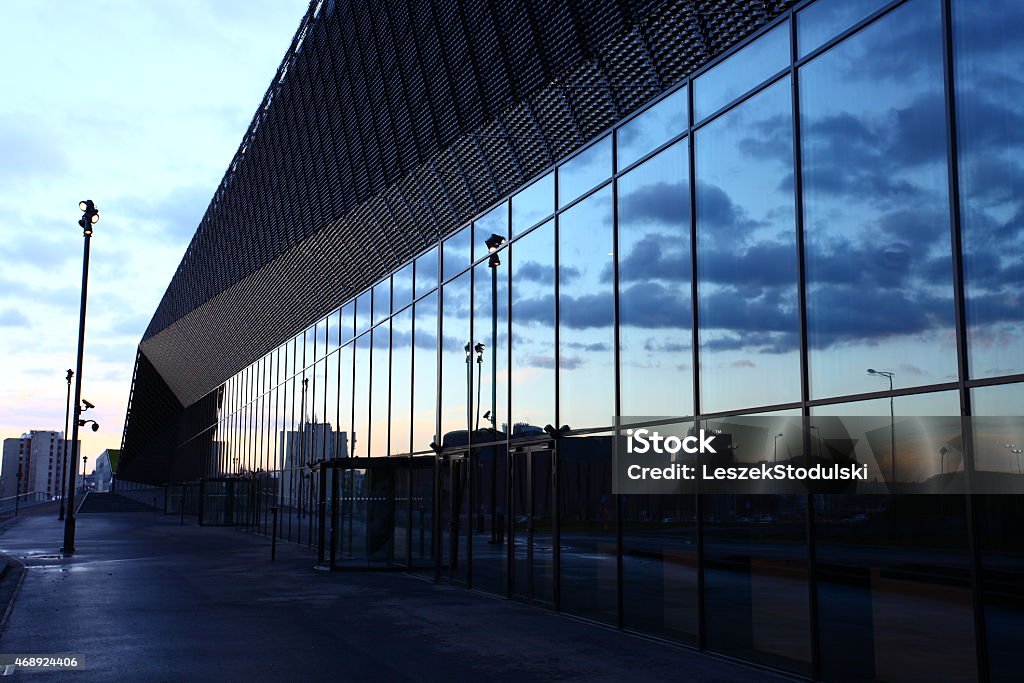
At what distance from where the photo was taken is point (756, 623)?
1139 centimetres

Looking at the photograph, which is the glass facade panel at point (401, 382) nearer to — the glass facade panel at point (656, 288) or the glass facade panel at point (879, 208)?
the glass facade panel at point (656, 288)

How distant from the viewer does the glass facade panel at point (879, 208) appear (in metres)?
9.51

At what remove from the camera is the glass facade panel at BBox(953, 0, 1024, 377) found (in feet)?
28.5

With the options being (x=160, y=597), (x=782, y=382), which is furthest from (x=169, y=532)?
(x=782, y=382)

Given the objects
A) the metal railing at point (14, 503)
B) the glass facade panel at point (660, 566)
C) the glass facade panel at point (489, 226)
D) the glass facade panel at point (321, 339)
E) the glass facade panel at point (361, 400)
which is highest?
the glass facade panel at point (489, 226)

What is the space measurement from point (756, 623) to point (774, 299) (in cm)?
383

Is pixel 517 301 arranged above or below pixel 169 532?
above

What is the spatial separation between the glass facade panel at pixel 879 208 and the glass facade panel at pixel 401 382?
1460 cm

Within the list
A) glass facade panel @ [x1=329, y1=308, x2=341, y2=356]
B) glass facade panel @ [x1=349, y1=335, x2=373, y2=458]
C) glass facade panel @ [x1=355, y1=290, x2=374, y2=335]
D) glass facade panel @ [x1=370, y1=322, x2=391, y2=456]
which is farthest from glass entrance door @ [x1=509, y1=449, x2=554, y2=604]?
glass facade panel @ [x1=329, y1=308, x2=341, y2=356]

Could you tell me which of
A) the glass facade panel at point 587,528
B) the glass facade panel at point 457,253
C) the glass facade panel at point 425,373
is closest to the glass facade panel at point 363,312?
the glass facade panel at point 425,373

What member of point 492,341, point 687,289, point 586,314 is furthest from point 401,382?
point 687,289

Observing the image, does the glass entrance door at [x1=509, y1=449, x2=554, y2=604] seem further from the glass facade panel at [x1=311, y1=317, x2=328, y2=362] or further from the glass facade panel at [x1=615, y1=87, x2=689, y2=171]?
the glass facade panel at [x1=311, y1=317, x2=328, y2=362]

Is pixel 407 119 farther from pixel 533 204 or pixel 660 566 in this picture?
pixel 660 566

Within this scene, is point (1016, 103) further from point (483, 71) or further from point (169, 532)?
point (169, 532)
